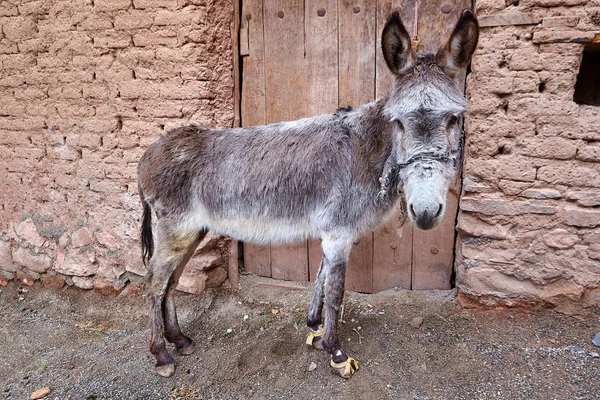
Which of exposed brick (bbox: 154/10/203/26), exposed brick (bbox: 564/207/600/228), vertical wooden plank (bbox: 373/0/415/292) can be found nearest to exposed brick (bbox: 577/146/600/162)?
exposed brick (bbox: 564/207/600/228)

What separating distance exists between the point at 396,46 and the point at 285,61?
133 centimetres

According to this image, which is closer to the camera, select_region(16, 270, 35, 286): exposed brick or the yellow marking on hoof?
the yellow marking on hoof

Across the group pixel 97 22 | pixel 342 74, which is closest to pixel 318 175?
pixel 342 74

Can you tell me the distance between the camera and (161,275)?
7.87 feet

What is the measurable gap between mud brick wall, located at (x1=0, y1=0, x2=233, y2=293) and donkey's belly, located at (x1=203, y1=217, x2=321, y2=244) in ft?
2.76

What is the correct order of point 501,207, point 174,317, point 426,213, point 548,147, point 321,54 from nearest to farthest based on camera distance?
1. point 426,213
2. point 548,147
3. point 501,207
4. point 174,317
5. point 321,54

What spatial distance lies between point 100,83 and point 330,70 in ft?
6.45

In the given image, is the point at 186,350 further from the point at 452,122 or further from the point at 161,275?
the point at 452,122

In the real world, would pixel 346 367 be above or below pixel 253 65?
below

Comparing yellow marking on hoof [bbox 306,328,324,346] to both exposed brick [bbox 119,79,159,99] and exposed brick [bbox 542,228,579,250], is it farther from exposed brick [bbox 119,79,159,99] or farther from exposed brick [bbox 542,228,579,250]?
exposed brick [bbox 119,79,159,99]

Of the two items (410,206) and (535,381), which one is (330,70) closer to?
(410,206)

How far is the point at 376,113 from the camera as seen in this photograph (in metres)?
2.15

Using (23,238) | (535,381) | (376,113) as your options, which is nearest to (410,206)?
(376,113)

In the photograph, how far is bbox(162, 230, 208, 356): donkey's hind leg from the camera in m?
2.54
